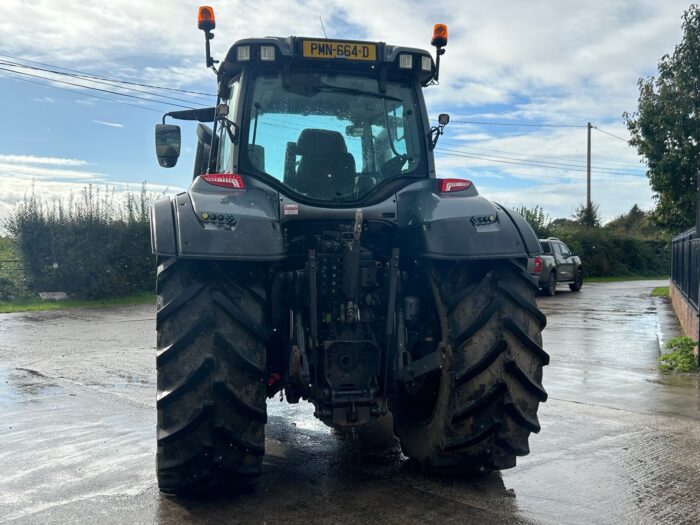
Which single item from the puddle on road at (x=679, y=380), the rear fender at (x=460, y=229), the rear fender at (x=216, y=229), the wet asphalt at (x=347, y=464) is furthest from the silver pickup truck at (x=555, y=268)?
the rear fender at (x=216, y=229)

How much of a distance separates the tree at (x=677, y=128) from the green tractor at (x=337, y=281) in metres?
16.0

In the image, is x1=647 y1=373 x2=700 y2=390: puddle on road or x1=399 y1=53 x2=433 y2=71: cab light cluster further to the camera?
x1=647 y1=373 x2=700 y2=390: puddle on road

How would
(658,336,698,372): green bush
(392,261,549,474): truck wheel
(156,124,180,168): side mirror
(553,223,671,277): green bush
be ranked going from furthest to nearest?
(553,223,671,277): green bush < (658,336,698,372): green bush < (156,124,180,168): side mirror < (392,261,549,474): truck wheel

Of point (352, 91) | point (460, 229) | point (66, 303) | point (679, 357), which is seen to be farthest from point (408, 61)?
point (66, 303)

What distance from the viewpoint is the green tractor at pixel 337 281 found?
147 inches

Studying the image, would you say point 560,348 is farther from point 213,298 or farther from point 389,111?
point 213,298

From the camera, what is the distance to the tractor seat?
14.7ft

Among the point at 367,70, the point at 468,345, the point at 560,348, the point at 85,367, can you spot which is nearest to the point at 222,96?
the point at 367,70

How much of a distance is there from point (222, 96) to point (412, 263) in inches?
77.8

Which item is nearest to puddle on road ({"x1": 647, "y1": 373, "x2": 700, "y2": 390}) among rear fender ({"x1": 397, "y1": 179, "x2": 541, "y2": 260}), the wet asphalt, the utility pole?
the wet asphalt

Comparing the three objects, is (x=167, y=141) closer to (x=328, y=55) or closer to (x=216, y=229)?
(x=328, y=55)

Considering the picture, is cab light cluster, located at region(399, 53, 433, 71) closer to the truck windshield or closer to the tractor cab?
the tractor cab

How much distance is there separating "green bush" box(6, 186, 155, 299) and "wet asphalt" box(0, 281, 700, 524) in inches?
417

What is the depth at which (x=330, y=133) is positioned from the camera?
4.64 m
